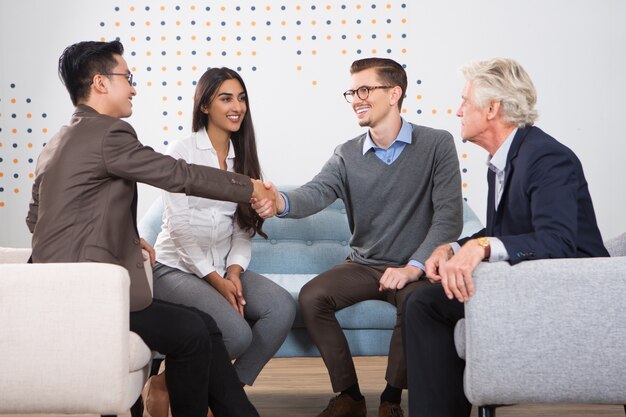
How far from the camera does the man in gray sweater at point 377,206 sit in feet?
9.11

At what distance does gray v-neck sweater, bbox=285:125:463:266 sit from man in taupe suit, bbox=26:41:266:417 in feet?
2.59

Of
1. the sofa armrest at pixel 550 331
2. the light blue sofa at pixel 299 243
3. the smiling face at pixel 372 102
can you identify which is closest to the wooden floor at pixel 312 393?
the light blue sofa at pixel 299 243

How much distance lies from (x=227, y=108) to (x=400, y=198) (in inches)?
28.8

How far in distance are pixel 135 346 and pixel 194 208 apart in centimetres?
86

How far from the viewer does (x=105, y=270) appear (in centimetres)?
199

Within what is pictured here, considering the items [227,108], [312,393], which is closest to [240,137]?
[227,108]

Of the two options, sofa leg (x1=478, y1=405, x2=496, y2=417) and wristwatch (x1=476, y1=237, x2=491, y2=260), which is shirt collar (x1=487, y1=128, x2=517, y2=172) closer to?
wristwatch (x1=476, y1=237, x2=491, y2=260)

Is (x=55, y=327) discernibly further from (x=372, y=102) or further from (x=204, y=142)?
(x=372, y=102)

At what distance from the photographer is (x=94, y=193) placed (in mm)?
2217

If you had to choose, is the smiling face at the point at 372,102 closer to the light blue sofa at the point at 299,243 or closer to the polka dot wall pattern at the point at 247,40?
the light blue sofa at the point at 299,243

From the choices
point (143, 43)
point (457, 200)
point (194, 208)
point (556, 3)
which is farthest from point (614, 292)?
point (143, 43)

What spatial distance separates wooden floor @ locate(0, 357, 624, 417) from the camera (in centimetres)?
283

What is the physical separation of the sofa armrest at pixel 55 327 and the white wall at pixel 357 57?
2292 millimetres

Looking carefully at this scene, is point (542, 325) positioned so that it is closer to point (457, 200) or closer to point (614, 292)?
point (614, 292)
